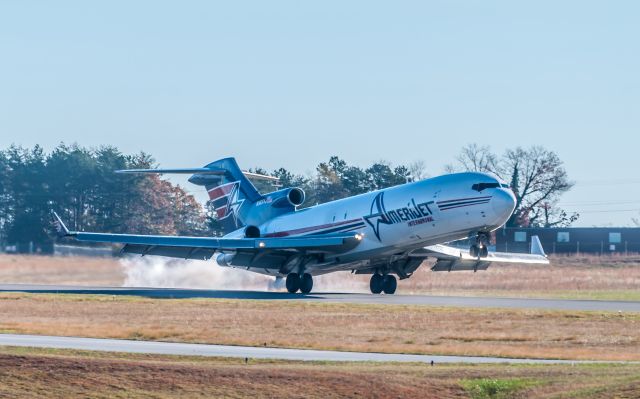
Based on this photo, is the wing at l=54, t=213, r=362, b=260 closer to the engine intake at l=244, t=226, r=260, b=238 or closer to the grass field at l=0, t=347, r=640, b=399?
the engine intake at l=244, t=226, r=260, b=238

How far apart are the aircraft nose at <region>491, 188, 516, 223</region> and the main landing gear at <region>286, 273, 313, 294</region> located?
32.2 feet

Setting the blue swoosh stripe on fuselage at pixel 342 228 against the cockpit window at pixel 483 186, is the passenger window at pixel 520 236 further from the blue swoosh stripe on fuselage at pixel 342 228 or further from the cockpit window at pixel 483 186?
the cockpit window at pixel 483 186

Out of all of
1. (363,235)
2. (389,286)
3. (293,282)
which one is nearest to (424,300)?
(363,235)

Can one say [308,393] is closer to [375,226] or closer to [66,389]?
[66,389]

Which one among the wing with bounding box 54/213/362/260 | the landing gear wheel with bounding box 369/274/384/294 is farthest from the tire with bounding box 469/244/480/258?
the landing gear wheel with bounding box 369/274/384/294

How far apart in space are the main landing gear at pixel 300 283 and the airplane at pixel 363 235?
44 millimetres

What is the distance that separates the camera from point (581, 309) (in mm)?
42875

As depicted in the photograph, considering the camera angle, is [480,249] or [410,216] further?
[410,216]

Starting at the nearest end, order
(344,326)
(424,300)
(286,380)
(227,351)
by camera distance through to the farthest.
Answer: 1. (286,380)
2. (227,351)
3. (344,326)
4. (424,300)

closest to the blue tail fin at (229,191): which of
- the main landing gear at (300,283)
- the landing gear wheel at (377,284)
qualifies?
the main landing gear at (300,283)

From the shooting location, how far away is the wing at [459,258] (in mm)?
54469

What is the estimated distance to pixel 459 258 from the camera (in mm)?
55906

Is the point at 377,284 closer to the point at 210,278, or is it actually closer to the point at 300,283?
the point at 300,283

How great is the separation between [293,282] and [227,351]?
1005 inches
